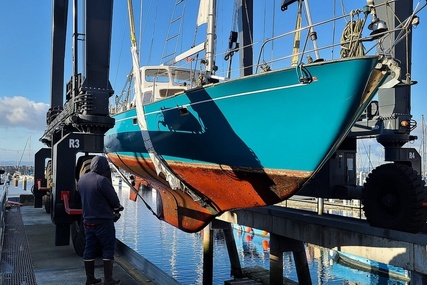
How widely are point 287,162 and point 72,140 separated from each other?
9.92ft

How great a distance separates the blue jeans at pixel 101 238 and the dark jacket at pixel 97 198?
67 mm

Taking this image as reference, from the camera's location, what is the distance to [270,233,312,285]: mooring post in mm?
7234

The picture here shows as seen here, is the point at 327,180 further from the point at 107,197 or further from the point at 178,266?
the point at 178,266

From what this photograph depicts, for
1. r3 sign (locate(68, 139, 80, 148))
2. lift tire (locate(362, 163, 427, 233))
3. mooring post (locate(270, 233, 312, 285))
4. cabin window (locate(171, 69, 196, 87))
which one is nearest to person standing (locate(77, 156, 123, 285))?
r3 sign (locate(68, 139, 80, 148))

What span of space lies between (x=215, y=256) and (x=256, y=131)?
1389cm

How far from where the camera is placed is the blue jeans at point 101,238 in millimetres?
4004

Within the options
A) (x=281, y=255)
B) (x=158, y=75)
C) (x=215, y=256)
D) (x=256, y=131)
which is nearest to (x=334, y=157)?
(x=281, y=255)

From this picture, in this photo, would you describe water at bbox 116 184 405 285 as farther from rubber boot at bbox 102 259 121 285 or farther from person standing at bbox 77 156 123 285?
person standing at bbox 77 156 123 285

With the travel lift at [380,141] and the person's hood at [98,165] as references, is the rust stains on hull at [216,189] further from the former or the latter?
the person's hood at [98,165]

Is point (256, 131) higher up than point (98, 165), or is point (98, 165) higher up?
point (256, 131)

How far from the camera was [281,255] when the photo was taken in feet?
23.9

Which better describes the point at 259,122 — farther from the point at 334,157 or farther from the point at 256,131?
the point at 334,157

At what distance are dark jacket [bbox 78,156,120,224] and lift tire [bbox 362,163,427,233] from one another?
12.0 ft

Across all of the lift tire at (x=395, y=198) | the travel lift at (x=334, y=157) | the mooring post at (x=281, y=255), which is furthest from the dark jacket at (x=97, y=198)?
the mooring post at (x=281, y=255)
